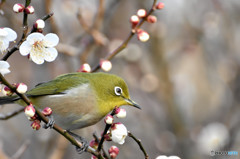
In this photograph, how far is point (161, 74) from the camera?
575 centimetres

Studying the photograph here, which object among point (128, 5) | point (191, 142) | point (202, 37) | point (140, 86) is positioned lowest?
point (191, 142)

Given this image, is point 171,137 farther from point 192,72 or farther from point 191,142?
point 192,72

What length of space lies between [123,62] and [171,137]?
1715 millimetres

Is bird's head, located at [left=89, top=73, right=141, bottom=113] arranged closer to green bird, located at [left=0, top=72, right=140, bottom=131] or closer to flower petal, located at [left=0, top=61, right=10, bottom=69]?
green bird, located at [left=0, top=72, right=140, bottom=131]

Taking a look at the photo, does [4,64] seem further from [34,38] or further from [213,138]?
[213,138]

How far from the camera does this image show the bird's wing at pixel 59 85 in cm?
338

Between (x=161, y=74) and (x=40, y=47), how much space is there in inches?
137

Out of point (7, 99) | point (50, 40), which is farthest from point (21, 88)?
point (7, 99)

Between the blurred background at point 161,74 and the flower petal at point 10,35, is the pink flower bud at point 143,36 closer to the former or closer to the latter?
the flower petal at point 10,35

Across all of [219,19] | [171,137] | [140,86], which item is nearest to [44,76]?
[140,86]

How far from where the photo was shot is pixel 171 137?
18.6 ft

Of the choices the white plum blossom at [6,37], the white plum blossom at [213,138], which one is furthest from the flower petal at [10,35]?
the white plum blossom at [213,138]

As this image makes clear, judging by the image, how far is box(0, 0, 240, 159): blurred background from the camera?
520 centimetres

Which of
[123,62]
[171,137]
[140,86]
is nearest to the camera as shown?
[171,137]
